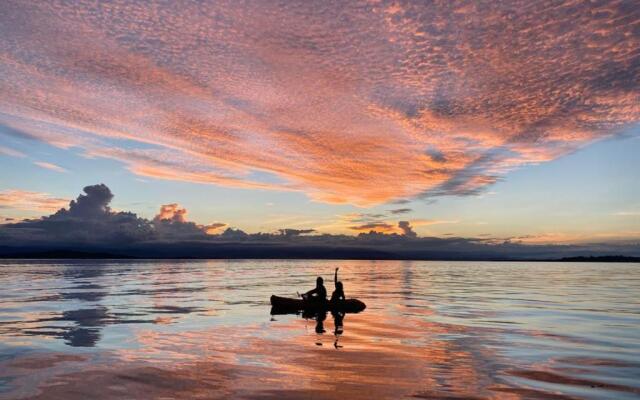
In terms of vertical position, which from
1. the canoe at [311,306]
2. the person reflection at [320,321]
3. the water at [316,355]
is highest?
the canoe at [311,306]

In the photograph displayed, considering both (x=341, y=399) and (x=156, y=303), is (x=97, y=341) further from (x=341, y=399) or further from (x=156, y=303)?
(x=156, y=303)

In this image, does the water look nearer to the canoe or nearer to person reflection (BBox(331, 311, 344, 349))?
person reflection (BBox(331, 311, 344, 349))

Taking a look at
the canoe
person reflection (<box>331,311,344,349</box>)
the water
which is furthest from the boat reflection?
the water

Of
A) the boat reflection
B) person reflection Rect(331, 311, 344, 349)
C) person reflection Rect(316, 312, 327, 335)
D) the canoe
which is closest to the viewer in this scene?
person reflection Rect(331, 311, 344, 349)

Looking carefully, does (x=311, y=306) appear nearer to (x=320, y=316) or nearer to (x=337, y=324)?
(x=320, y=316)

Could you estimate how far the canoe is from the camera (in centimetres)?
3412

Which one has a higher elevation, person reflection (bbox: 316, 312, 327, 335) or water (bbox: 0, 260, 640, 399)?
water (bbox: 0, 260, 640, 399)

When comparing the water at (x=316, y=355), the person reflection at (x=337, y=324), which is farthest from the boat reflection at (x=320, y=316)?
the water at (x=316, y=355)

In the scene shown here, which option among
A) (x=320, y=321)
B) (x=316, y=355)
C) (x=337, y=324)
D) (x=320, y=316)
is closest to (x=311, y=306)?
(x=320, y=316)

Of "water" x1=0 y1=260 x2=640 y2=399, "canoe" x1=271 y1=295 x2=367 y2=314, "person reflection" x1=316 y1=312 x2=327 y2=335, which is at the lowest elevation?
"person reflection" x1=316 y1=312 x2=327 y2=335

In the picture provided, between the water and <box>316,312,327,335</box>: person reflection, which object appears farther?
<box>316,312,327,335</box>: person reflection

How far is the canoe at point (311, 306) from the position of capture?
34.1 meters

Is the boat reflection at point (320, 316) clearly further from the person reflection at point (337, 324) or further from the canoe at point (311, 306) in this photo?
the canoe at point (311, 306)

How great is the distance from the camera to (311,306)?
34438mm
